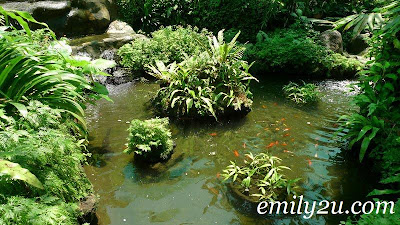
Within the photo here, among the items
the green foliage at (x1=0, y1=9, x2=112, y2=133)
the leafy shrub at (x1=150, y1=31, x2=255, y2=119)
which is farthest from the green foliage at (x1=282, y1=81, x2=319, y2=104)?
the green foliage at (x1=0, y1=9, x2=112, y2=133)

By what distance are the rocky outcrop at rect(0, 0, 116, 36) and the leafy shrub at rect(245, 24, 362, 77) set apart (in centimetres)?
615

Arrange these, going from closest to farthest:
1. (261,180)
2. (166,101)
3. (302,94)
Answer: (261,180), (166,101), (302,94)

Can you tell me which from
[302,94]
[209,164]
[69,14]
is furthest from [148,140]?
[69,14]

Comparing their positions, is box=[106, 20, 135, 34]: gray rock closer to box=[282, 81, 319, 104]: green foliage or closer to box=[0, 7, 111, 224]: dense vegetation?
box=[282, 81, 319, 104]: green foliage

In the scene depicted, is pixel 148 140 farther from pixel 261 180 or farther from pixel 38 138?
pixel 38 138

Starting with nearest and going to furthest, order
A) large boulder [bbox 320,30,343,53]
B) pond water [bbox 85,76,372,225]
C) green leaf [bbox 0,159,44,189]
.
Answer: green leaf [bbox 0,159,44,189]
pond water [bbox 85,76,372,225]
large boulder [bbox 320,30,343,53]

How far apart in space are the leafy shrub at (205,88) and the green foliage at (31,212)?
402cm

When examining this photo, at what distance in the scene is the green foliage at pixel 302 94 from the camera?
788cm

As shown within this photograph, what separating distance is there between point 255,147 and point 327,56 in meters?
5.41

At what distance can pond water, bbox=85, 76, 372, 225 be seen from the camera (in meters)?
4.24

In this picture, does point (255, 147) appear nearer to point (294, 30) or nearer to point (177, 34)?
point (177, 34)

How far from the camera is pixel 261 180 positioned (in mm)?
4539

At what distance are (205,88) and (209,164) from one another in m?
2.04

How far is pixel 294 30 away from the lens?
452 inches
